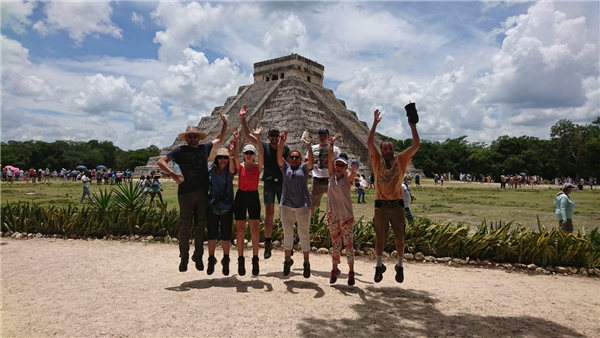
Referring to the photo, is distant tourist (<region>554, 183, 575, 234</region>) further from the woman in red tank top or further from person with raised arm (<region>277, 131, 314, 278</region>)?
the woman in red tank top

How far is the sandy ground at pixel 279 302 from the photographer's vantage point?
389 centimetres

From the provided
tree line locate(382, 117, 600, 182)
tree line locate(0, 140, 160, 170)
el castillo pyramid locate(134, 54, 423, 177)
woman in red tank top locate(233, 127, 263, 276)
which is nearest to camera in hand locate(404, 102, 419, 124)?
woman in red tank top locate(233, 127, 263, 276)

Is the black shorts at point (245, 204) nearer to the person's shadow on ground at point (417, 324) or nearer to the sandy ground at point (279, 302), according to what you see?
the sandy ground at point (279, 302)

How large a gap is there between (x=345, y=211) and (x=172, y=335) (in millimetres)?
2408

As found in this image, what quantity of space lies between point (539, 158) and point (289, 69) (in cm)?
3341

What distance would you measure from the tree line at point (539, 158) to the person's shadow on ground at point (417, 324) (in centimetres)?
4693

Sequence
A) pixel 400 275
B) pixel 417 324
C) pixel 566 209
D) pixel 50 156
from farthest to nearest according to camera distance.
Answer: pixel 50 156 → pixel 566 209 → pixel 400 275 → pixel 417 324

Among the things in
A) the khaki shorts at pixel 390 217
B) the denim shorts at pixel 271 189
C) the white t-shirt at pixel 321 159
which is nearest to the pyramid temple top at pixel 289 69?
the white t-shirt at pixel 321 159

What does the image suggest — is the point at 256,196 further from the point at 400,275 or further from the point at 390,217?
the point at 400,275

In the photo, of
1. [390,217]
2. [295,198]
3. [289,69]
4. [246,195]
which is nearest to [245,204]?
[246,195]

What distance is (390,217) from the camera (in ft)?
15.4

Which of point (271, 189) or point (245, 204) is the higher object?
point (271, 189)

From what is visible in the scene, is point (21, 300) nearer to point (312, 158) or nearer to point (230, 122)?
point (312, 158)

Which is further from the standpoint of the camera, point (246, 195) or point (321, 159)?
point (321, 159)
